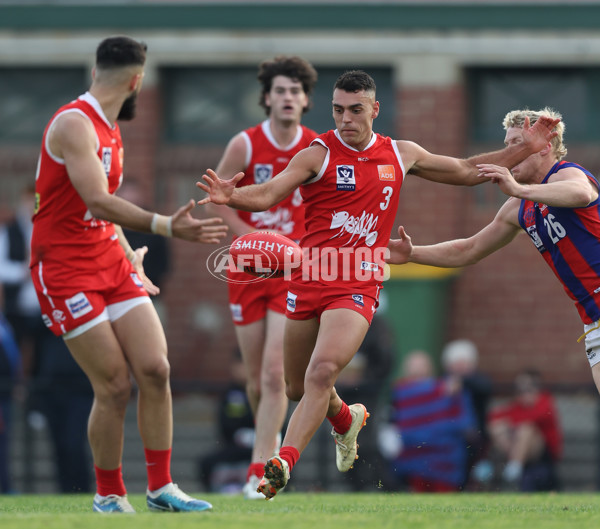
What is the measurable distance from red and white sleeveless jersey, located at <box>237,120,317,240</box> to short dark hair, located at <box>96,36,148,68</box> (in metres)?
1.88

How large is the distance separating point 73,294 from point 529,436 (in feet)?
20.9

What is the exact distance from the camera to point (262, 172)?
8656 millimetres

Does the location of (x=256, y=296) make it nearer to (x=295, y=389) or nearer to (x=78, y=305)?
(x=295, y=389)

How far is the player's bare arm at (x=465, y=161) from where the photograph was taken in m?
7.24

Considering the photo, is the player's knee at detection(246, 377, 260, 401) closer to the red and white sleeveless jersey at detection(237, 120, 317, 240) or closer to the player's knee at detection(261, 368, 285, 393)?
the player's knee at detection(261, 368, 285, 393)

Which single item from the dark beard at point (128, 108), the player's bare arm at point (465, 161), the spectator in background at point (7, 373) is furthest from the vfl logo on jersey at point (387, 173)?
the spectator in background at point (7, 373)

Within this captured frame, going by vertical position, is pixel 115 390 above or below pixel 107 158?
below

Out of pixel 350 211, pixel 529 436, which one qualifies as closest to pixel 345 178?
pixel 350 211

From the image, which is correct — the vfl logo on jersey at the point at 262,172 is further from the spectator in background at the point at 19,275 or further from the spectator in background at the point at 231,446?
the spectator in background at the point at 19,275

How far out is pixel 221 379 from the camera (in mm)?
15438

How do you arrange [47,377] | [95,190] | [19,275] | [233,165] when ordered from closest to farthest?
[95,190]
[233,165]
[47,377]
[19,275]

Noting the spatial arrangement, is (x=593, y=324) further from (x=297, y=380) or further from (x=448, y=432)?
(x=448, y=432)

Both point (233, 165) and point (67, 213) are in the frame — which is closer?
point (67, 213)

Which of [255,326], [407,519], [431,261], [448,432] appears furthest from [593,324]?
[448,432]
